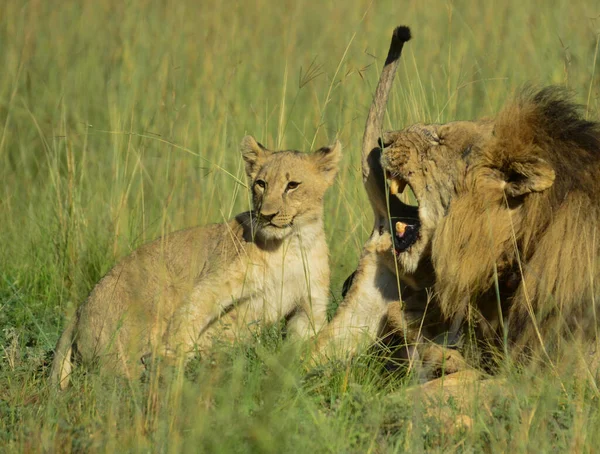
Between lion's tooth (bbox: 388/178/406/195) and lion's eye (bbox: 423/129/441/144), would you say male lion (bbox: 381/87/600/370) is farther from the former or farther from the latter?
lion's tooth (bbox: 388/178/406/195)

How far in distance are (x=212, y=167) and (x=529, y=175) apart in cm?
284

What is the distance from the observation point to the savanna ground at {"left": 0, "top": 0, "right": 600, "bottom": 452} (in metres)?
3.30

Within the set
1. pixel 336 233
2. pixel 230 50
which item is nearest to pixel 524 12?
pixel 230 50

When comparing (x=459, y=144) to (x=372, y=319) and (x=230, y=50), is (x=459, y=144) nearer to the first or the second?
(x=372, y=319)

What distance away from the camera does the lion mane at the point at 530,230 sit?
376cm

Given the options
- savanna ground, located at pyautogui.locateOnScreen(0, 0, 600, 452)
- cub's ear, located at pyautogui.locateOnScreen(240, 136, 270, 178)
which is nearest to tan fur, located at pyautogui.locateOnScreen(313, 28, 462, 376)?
savanna ground, located at pyautogui.locateOnScreen(0, 0, 600, 452)

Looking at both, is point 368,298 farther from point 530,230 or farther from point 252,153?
point 252,153

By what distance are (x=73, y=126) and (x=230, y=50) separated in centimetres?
168

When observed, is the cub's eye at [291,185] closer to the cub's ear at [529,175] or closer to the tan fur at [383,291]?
the tan fur at [383,291]

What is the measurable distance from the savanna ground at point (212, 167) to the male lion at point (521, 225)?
1.08 feet

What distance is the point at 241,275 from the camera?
4977 millimetres

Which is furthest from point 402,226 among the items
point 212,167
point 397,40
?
point 212,167

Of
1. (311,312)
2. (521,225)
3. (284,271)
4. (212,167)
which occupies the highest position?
(521,225)

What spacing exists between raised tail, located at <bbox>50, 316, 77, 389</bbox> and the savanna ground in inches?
3.6
